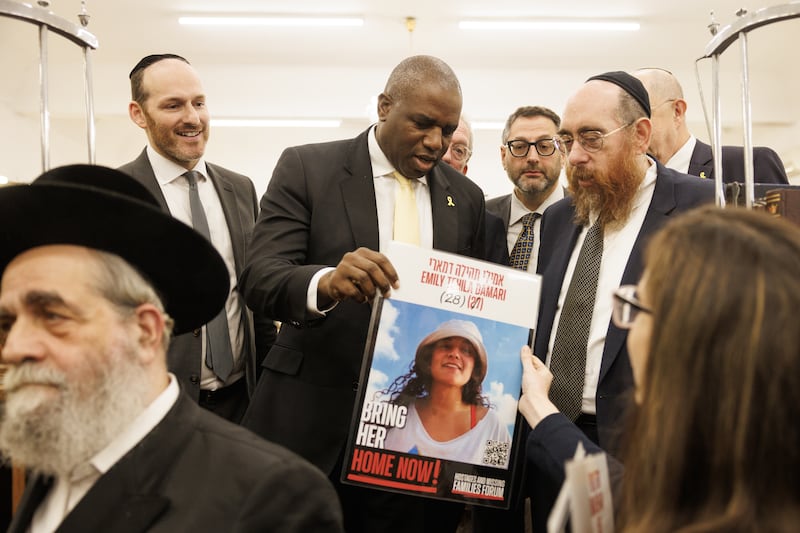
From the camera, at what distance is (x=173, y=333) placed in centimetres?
186

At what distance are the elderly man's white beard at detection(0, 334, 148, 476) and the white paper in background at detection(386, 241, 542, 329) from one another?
0.80 m

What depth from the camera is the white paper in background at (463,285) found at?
2064 millimetres

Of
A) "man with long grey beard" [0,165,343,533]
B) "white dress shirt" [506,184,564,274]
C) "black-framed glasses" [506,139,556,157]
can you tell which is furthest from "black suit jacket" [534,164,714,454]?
"man with long grey beard" [0,165,343,533]

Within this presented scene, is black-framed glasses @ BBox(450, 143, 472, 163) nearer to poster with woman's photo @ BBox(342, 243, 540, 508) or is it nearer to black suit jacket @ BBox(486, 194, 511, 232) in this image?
black suit jacket @ BBox(486, 194, 511, 232)

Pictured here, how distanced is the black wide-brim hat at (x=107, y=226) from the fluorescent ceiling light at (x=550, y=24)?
28.8ft

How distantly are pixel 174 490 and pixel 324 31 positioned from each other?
960cm

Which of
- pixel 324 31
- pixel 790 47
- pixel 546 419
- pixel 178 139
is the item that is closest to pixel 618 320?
pixel 546 419

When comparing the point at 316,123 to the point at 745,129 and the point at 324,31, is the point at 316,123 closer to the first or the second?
the point at 324,31

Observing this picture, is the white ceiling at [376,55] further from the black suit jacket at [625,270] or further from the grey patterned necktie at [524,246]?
the black suit jacket at [625,270]

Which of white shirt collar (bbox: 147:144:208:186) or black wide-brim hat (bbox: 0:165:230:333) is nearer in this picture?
black wide-brim hat (bbox: 0:165:230:333)

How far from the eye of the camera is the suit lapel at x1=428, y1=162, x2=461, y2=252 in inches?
100

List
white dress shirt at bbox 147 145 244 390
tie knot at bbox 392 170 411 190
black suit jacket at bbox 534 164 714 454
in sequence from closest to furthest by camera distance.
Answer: black suit jacket at bbox 534 164 714 454
tie knot at bbox 392 170 411 190
white dress shirt at bbox 147 145 244 390

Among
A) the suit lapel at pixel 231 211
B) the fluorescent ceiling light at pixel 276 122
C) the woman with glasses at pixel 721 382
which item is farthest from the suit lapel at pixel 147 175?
the fluorescent ceiling light at pixel 276 122

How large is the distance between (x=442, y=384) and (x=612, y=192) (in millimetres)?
949
